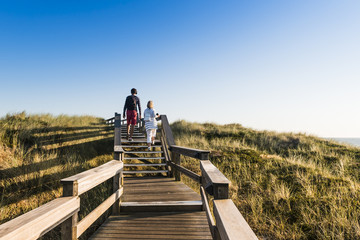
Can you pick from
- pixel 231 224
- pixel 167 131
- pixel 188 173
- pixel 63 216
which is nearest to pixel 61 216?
pixel 63 216

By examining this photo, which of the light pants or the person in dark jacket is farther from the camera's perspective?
the person in dark jacket

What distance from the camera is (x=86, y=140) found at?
10281 millimetres

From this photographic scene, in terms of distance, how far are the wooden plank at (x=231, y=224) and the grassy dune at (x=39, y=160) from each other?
4.10 meters

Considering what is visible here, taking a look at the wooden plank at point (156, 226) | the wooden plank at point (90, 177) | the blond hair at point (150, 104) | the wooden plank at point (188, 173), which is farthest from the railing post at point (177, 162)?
the wooden plank at point (90, 177)

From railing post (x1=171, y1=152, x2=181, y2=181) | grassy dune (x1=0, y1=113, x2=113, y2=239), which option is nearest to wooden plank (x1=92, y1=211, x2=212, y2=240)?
grassy dune (x1=0, y1=113, x2=113, y2=239)

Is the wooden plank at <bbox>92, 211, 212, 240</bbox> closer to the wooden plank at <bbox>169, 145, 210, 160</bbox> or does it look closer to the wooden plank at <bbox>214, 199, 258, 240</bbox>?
the wooden plank at <bbox>169, 145, 210, 160</bbox>

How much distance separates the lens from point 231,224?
1316 mm

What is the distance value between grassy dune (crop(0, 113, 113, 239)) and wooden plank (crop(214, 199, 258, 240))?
13.4 feet

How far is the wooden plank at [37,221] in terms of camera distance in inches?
47.8

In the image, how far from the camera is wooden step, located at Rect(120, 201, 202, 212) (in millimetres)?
3811

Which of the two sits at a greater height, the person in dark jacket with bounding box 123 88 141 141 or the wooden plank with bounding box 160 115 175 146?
the person in dark jacket with bounding box 123 88 141 141

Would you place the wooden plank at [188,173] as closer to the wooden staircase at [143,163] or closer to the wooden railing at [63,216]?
the wooden staircase at [143,163]

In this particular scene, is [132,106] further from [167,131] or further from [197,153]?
[197,153]

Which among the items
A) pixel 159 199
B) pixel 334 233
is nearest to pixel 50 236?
pixel 159 199
